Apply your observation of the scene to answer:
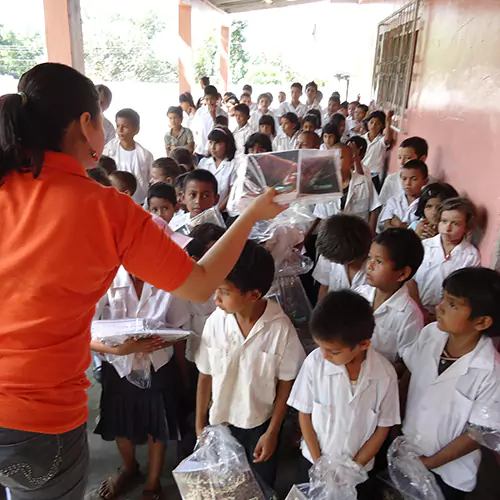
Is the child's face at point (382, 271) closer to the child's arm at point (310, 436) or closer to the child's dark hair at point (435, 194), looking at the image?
Result: the child's arm at point (310, 436)

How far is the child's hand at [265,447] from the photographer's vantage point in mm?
1475

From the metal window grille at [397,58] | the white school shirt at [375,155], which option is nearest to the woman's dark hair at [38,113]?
the metal window grille at [397,58]

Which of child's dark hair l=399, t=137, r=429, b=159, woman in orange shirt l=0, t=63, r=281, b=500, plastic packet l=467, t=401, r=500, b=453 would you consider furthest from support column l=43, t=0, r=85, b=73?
plastic packet l=467, t=401, r=500, b=453

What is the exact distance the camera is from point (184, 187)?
2332 mm

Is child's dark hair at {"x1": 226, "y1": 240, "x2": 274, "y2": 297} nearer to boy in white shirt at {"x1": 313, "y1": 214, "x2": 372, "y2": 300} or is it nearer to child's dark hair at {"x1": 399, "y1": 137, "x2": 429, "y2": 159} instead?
boy in white shirt at {"x1": 313, "y1": 214, "x2": 372, "y2": 300}

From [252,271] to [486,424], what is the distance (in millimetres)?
803

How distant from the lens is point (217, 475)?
4.76 feet

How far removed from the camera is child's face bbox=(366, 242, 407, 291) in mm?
1646

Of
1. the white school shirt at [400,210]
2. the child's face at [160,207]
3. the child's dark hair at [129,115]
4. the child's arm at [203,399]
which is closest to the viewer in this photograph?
the child's arm at [203,399]

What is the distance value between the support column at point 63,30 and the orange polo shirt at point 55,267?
4665 mm

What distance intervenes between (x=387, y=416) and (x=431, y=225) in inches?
49.2

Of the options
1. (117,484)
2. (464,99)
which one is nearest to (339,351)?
(117,484)

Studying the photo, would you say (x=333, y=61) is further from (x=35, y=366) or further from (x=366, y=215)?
(x=35, y=366)

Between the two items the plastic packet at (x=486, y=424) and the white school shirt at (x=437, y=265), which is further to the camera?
the white school shirt at (x=437, y=265)
